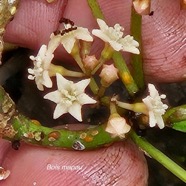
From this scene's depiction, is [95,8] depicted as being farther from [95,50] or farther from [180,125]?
[180,125]

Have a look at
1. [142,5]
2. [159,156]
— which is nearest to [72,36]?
[142,5]

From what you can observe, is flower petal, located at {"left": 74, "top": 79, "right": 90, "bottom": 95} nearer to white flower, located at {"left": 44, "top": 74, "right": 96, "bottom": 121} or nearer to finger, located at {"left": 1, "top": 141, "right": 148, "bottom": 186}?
white flower, located at {"left": 44, "top": 74, "right": 96, "bottom": 121}

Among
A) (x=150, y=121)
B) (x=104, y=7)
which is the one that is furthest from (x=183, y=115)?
(x=104, y=7)

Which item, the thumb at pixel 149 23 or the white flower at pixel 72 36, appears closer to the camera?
the white flower at pixel 72 36

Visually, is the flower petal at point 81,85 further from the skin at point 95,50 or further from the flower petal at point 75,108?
the skin at point 95,50

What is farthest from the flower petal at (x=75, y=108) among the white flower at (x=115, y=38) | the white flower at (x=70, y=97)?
the white flower at (x=115, y=38)
